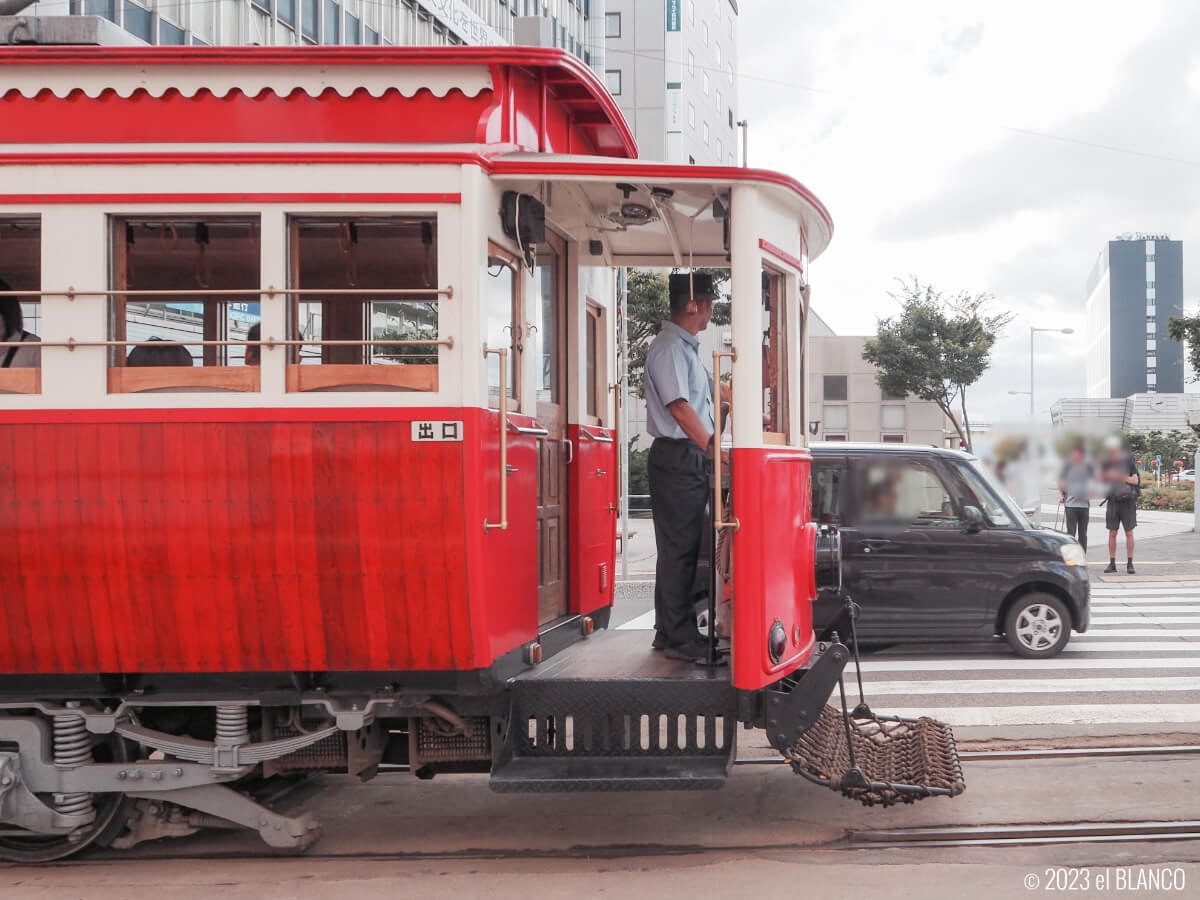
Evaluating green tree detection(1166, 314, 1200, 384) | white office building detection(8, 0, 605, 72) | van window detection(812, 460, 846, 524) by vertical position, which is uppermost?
white office building detection(8, 0, 605, 72)

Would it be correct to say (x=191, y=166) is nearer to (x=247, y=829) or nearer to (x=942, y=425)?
(x=247, y=829)

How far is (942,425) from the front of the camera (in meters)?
46.0

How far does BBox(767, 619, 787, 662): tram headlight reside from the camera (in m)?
5.04

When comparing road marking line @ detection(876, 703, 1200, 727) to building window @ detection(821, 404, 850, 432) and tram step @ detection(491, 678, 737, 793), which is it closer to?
tram step @ detection(491, 678, 737, 793)

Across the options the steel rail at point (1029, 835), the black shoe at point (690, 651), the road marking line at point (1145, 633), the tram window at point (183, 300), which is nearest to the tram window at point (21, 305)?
the tram window at point (183, 300)

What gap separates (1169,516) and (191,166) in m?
32.1

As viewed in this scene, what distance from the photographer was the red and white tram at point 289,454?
464 cm

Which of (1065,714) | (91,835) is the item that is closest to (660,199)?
(91,835)

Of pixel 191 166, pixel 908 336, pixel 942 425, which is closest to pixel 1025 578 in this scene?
pixel 191 166

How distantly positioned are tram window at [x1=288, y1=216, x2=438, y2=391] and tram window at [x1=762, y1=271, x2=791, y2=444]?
1.55 m

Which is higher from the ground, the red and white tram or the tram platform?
the red and white tram

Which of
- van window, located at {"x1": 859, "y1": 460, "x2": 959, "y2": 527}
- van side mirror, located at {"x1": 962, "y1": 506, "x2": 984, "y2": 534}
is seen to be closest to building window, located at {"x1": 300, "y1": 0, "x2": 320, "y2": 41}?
van window, located at {"x1": 859, "y1": 460, "x2": 959, "y2": 527}

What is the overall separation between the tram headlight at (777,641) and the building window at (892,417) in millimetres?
43425

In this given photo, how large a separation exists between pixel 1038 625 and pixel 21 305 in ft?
27.0
